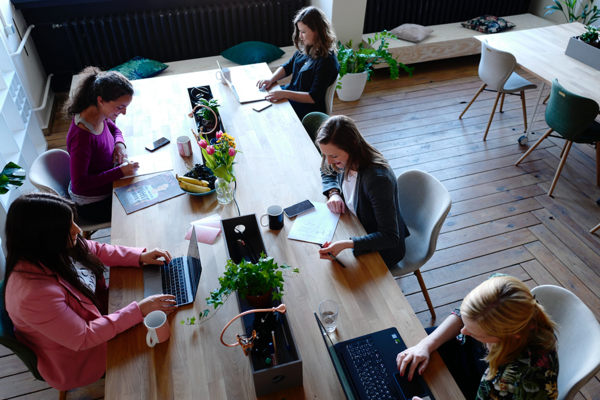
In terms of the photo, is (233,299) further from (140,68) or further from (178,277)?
(140,68)

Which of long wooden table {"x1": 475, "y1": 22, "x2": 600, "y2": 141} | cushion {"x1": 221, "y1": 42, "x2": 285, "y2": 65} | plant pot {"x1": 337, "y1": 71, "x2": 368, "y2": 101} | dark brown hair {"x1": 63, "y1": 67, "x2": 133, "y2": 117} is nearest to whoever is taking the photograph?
dark brown hair {"x1": 63, "y1": 67, "x2": 133, "y2": 117}

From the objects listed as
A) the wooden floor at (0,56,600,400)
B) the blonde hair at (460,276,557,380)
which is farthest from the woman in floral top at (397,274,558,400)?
the wooden floor at (0,56,600,400)

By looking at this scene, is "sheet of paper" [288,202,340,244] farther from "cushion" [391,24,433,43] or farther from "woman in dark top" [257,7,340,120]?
"cushion" [391,24,433,43]

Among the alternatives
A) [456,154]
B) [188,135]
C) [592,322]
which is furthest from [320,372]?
[456,154]

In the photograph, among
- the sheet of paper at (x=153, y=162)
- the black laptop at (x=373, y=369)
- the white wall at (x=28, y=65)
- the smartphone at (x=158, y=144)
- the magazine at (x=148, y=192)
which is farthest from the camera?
the white wall at (x=28, y=65)

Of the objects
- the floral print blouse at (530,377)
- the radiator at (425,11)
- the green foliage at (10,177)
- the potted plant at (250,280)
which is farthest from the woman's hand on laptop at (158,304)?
the radiator at (425,11)

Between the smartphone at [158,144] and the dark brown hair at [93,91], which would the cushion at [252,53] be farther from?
the dark brown hair at [93,91]

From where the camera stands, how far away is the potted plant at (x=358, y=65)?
446 cm

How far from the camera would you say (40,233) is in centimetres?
151

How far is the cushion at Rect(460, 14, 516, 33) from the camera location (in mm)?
5242

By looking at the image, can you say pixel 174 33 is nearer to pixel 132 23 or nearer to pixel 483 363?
pixel 132 23

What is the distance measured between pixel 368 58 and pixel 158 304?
3.84 metres

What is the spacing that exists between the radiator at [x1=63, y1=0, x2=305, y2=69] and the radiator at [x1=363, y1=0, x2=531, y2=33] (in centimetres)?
100

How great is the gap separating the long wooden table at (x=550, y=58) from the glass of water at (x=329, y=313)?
2857mm
